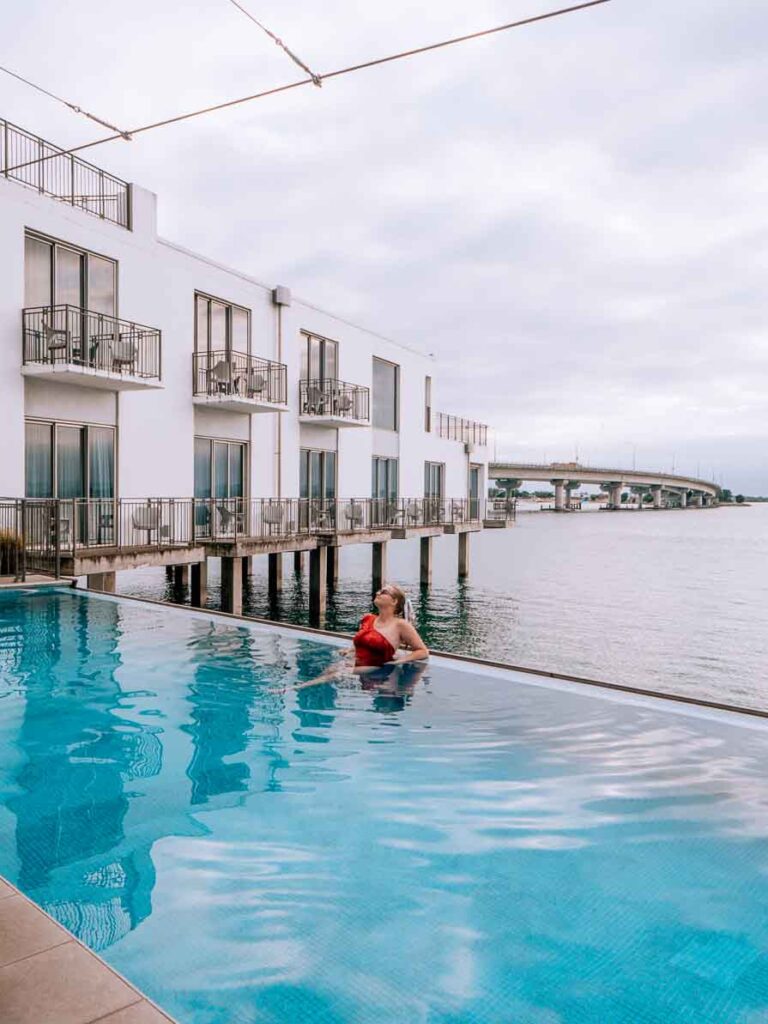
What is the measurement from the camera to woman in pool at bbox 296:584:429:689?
328 inches

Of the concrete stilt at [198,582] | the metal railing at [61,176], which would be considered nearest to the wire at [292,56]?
the metal railing at [61,176]

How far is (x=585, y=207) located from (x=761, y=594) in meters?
18.4

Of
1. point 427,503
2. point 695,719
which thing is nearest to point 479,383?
point 427,503

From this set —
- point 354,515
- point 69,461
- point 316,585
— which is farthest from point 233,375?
point 316,585

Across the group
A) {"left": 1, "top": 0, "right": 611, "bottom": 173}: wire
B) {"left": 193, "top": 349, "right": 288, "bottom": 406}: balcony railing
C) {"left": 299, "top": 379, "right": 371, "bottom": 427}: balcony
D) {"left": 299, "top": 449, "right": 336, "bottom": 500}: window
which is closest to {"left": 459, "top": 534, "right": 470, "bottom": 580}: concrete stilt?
{"left": 299, "top": 449, "right": 336, "bottom": 500}: window

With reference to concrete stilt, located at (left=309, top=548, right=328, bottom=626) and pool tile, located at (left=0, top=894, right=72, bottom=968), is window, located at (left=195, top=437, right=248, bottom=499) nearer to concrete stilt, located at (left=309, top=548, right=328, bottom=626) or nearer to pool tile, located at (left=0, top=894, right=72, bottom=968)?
concrete stilt, located at (left=309, top=548, right=328, bottom=626)

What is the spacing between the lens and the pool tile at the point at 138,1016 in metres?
2.40

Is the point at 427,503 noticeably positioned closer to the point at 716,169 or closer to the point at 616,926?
the point at 716,169

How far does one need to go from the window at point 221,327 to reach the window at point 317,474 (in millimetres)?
4435

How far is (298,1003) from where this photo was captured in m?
2.91

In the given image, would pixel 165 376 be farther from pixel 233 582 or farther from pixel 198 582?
pixel 233 582

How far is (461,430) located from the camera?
36.7 m

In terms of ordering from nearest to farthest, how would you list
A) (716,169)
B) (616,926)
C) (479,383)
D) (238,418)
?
(616,926)
(716,169)
(238,418)
(479,383)

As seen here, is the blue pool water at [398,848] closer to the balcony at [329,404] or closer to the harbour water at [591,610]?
the harbour water at [591,610]
